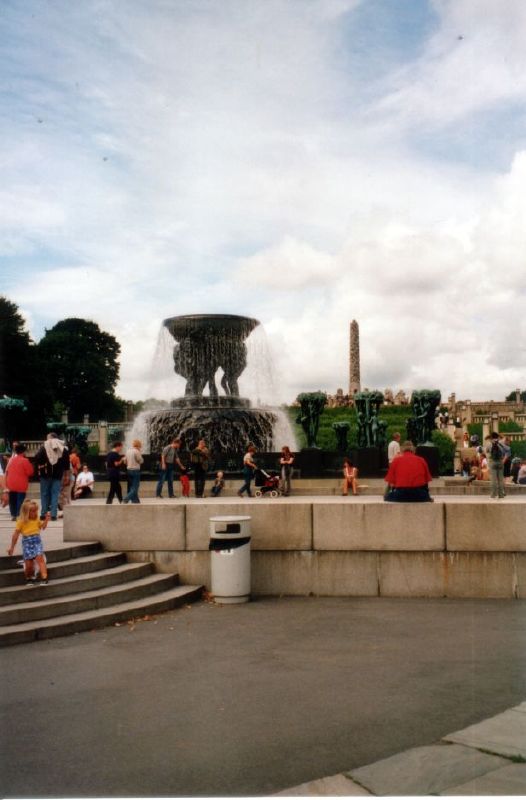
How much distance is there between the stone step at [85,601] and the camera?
8.84 meters

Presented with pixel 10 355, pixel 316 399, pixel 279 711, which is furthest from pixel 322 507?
pixel 10 355

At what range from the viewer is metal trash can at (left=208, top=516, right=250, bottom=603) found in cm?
1045

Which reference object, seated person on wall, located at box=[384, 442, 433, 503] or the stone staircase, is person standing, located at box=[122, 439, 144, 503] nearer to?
the stone staircase

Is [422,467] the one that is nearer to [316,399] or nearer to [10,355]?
[316,399]

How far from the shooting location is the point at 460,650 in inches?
310

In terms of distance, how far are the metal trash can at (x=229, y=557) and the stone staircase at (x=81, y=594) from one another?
0.49 m

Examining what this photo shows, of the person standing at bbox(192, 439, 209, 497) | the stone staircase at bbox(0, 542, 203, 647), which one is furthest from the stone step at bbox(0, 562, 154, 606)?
the person standing at bbox(192, 439, 209, 497)

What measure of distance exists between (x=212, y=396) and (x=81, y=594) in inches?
985

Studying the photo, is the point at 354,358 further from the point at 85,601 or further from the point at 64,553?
the point at 85,601

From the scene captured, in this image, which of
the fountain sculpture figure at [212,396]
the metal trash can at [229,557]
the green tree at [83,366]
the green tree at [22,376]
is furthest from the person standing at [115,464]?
the green tree at [83,366]

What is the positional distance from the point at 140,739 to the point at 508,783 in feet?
7.76

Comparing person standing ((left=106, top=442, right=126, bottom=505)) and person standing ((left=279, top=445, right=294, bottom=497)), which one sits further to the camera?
person standing ((left=279, top=445, right=294, bottom=497))

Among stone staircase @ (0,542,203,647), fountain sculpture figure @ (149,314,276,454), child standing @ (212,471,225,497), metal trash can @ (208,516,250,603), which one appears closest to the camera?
stone staircase @ (0,542,203,647)

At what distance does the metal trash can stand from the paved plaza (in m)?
0.65
